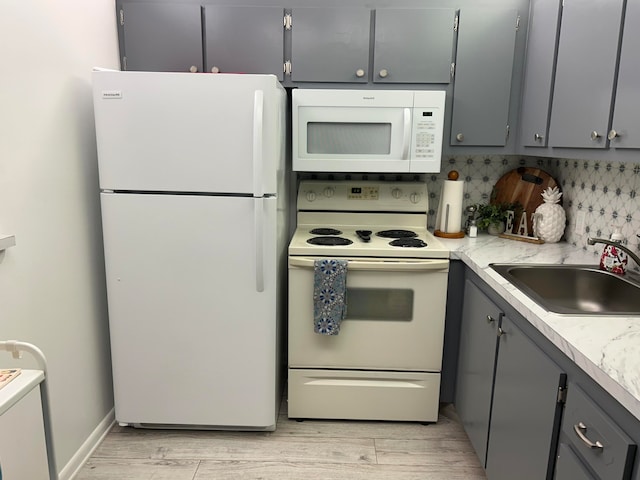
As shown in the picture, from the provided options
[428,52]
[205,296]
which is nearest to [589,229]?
[428,52]

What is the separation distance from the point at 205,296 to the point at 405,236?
110 centimetres

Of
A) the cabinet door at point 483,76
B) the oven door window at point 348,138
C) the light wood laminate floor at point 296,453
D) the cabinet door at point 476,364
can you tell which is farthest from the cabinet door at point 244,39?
the light wood laminate floor at point 296,453

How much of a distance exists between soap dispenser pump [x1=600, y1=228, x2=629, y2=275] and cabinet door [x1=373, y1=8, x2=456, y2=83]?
1.07 metres

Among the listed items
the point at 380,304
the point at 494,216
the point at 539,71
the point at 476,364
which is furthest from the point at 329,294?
the point at 539,71

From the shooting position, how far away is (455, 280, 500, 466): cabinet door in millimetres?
1879

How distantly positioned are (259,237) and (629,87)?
143 cm

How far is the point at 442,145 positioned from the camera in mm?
2451

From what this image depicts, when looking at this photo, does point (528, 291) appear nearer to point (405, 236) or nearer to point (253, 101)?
point (405, 236)

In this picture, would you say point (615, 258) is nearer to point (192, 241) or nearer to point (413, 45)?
point (413, 45)

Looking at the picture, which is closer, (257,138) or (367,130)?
(257,138)

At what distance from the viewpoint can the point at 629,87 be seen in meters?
1.57

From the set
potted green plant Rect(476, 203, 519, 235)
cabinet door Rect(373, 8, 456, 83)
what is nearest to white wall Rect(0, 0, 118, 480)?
cabinet door Rect(373, 8, 456, 83)

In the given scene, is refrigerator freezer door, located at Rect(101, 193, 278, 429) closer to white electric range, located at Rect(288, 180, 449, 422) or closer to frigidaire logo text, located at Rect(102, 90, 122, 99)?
white electric range, located at Rect(288, 180, 449, 422)

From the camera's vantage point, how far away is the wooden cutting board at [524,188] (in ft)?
8.48
